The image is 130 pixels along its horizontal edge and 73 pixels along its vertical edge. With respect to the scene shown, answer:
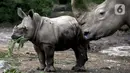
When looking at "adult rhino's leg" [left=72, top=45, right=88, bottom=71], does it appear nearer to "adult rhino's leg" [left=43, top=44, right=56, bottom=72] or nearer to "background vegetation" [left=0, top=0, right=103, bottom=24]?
"adult rhino's leg" [left=43, top=44, right=56, bottom=72]

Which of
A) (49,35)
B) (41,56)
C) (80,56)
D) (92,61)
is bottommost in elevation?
(92,61)

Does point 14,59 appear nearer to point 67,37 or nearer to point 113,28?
point 67,37

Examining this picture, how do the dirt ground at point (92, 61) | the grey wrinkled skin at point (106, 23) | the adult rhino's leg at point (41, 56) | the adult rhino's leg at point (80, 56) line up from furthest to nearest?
the dirt ground at point (92, 61), the adult rhino's leg at point (80, 56), the adult rhino's leg at point (41, 56), the grey wrinkled skin at point (106, 23)

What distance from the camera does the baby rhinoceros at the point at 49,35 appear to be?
6.05 meters

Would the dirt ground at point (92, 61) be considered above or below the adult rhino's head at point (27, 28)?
below

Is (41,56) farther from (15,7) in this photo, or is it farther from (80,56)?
(15,7)

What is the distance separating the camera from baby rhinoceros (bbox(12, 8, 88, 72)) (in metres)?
6.05

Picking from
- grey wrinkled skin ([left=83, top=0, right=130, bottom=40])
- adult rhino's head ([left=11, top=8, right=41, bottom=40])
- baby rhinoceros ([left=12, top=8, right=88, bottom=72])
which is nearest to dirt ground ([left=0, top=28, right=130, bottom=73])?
baby rhinoceros ([left=12, top=8, right=88, bottom=72])

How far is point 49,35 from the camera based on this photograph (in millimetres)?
6070

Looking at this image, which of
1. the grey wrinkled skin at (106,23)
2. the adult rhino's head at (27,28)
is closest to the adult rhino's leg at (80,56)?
the grey wrinkled skin at (106,23)

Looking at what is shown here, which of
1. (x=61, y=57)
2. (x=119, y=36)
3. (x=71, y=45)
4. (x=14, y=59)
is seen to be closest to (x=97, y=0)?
(x=119, y=36)

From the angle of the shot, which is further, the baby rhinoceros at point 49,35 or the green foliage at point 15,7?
the green foliage at point 15,7

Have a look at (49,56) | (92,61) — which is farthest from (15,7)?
(49,56)

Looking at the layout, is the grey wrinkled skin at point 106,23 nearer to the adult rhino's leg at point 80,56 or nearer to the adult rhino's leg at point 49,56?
the adult rhino's leg at point 80,56
